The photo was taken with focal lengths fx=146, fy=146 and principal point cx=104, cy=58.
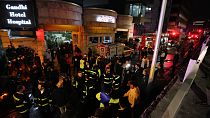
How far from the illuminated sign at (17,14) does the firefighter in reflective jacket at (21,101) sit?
12.3 feet

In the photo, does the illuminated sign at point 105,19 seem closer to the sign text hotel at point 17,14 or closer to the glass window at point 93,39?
the glass window at point 93,39

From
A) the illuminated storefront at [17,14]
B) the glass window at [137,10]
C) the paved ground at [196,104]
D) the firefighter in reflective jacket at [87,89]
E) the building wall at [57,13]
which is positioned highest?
the glass window at [137,10]

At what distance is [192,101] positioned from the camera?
3.35 metres

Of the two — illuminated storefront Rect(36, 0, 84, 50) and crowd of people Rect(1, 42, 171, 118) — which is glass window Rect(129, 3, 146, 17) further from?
crowd of people Rect(1, 42, 171, 118)

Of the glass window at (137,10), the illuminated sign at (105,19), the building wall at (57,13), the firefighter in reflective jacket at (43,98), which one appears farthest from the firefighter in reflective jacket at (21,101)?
the glass window at (137,10)

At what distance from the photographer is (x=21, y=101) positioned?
Answer: 5066 mm

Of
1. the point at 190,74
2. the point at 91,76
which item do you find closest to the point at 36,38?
the point at 91,76

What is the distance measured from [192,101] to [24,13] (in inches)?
313

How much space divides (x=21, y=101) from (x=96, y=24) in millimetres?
16760

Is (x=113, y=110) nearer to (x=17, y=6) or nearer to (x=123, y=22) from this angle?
(x=17, y=6)

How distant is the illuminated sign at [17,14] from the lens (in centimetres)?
723

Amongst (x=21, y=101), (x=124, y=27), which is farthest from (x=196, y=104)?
(x=124, y=27)

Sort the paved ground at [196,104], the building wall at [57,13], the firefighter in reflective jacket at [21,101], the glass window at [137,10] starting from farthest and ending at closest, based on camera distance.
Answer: the glass window at [137,10] → the building wall at [57,13] → the firefighter in reflective jacket at [21,101] → the paved ground at [196,104]

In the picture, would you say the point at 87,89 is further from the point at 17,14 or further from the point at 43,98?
the point at 17,14
